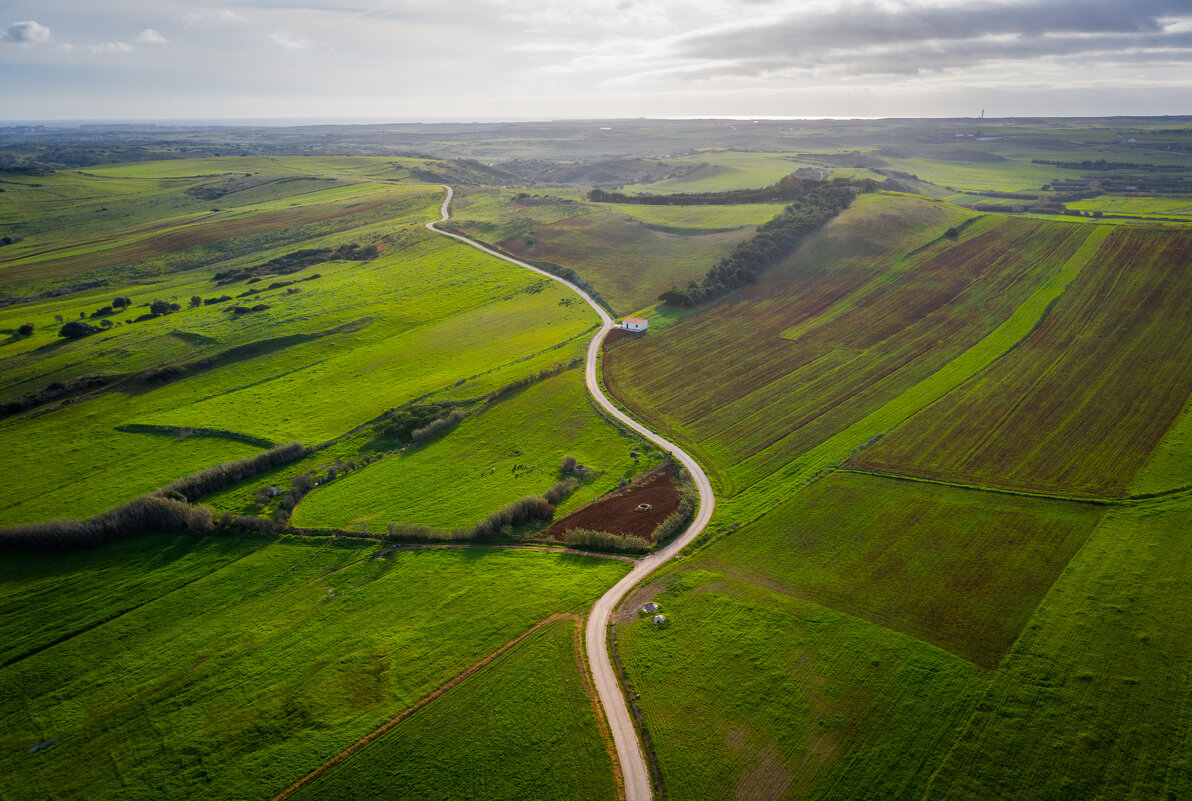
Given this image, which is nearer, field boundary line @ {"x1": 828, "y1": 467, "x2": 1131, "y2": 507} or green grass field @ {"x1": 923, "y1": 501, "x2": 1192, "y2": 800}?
green grass field @ {"x1": 923, "y1": 501, "x2": 1192, "y2": 800}

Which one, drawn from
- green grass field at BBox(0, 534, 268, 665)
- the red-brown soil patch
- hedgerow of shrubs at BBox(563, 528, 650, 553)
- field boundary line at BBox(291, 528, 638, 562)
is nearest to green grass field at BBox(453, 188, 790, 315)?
the red-brown soil patch

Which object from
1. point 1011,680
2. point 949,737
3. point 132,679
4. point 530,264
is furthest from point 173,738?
point 530,264

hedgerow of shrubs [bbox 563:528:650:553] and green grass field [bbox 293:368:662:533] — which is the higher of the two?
green grass field [bbox 293:368:662:533]

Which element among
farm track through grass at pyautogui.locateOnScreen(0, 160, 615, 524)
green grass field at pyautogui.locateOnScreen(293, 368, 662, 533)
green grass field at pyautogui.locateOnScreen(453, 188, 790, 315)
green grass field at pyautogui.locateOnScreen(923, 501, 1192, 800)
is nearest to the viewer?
green grass field at pyautogui.locateOnScreen(923, 501, 1192, 800)

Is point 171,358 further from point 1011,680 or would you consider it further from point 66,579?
point 1011,680

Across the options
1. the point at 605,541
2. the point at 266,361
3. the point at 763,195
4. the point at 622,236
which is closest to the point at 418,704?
the point at 605,541

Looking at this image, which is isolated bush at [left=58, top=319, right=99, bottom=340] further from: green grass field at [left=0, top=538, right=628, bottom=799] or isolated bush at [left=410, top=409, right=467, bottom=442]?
isolated bush at [left=410, top=409, right=467, bottom=442]
